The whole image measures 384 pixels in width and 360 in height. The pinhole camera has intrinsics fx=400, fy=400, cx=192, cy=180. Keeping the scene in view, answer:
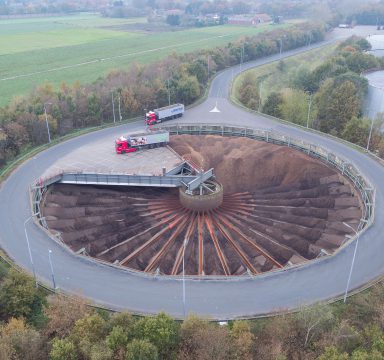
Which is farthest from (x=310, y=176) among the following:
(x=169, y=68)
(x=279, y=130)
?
(x=169, y=68)

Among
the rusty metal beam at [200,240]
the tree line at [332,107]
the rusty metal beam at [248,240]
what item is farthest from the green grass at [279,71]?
the rusty metal beam at [200,240]

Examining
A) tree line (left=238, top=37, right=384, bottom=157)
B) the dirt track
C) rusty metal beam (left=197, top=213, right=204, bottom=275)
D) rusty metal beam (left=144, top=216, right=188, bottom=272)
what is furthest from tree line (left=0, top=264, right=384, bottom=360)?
tree line (left=238, top=37, right=384, bottom=157)

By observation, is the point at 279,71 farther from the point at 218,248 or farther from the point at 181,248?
the point at 181,248

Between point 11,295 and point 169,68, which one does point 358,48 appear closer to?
point 169,68

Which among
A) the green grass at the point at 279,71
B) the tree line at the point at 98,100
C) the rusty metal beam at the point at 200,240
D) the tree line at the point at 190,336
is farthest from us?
the green grass at the point at 279,71

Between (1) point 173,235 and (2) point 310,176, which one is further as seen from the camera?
(2) point 310,176

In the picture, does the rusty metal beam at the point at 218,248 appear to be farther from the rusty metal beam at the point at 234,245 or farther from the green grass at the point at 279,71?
the green grass at the point at 279,71
